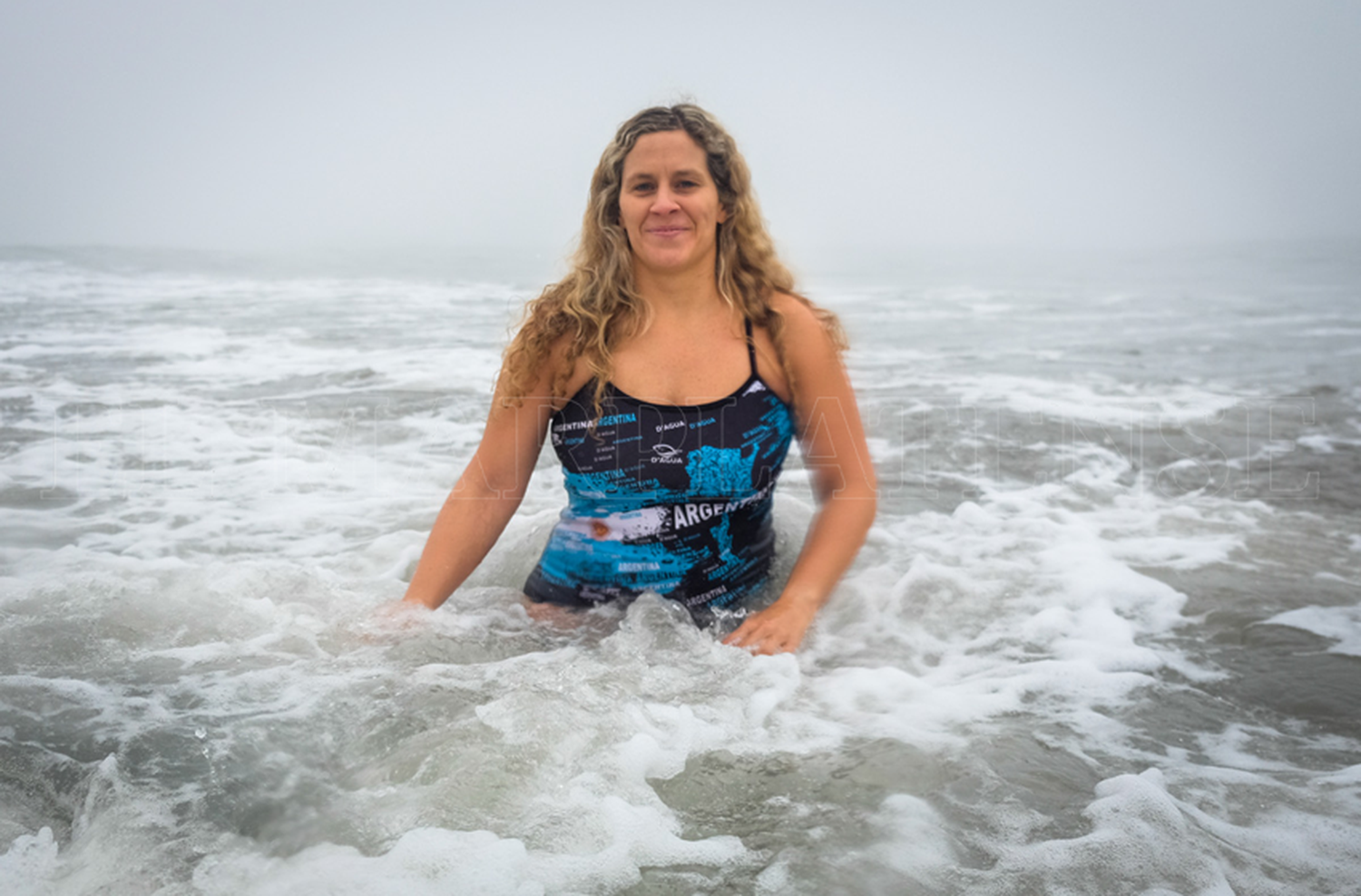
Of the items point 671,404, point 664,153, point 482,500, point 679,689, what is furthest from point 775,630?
point 664,153

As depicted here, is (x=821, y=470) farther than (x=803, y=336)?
Yes

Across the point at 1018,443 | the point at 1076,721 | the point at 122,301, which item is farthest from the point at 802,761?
the point at 122,301

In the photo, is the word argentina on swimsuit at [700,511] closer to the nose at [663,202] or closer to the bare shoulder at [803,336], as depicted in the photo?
the bare shoulder at [803,336]

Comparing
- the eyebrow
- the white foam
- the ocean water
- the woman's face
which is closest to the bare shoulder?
the woman's face

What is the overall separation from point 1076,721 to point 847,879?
1000 millimetres

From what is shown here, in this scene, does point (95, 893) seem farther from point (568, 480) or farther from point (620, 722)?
point (568, 480)

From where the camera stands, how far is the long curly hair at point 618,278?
2.87 m

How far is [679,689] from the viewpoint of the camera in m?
2.63

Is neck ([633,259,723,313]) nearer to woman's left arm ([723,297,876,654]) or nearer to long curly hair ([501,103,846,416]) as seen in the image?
long curly hair ([501,103,846,416])

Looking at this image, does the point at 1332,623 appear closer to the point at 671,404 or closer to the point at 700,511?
the point at 700,511

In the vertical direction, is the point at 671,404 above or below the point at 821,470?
above

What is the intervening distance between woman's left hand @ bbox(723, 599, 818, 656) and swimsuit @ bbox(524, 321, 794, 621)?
23cm

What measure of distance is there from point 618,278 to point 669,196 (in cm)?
30

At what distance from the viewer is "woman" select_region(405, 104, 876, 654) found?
284cm
